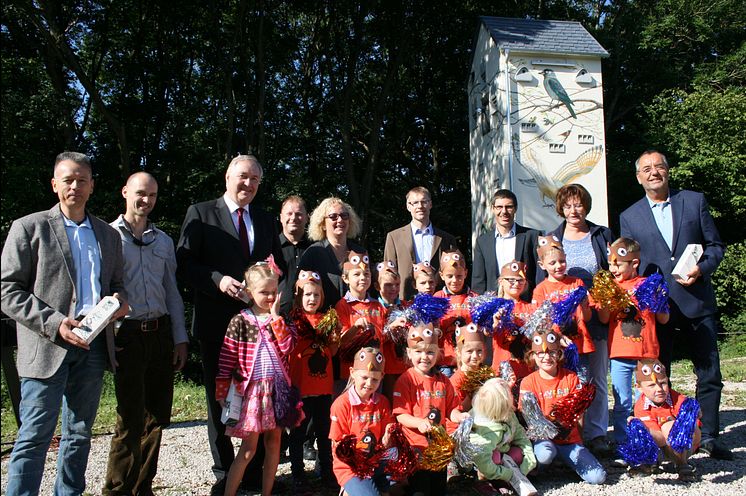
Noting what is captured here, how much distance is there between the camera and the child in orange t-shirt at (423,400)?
4.11 meters

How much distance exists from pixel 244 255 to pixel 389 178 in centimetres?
1825

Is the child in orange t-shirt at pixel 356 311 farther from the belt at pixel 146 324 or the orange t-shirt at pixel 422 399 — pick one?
the belt at pixel 146 324

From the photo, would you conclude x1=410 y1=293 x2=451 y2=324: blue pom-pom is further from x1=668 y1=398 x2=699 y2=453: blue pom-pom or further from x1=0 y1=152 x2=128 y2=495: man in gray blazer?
x1=0 y1=152 x2=128 y2=495: man in gray blazer

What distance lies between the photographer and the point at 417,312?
14.8 feet

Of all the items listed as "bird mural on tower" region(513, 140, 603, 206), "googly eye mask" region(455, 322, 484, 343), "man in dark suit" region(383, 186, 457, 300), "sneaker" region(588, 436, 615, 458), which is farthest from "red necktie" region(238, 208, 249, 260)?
"bird mural on tower" region(513, 140, 603, 206)

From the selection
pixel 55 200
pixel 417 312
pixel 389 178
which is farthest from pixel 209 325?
pixel 389 178

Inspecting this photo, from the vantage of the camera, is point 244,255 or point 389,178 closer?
point 244,255

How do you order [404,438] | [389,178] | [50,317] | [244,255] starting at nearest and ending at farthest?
[50,317] < [404,438] < [244,255] < [389,178]

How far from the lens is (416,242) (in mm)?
5770

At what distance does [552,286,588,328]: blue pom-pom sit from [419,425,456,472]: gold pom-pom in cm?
125

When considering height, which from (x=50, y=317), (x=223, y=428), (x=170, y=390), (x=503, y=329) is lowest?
(x=223, y=428)

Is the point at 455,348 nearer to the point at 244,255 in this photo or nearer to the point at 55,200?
the point at 244,255

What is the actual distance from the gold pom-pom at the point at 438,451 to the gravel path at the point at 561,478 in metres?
0.60

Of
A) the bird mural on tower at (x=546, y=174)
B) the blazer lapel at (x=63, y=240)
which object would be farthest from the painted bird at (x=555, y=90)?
the blazer lapel at (x=63, y=240)
